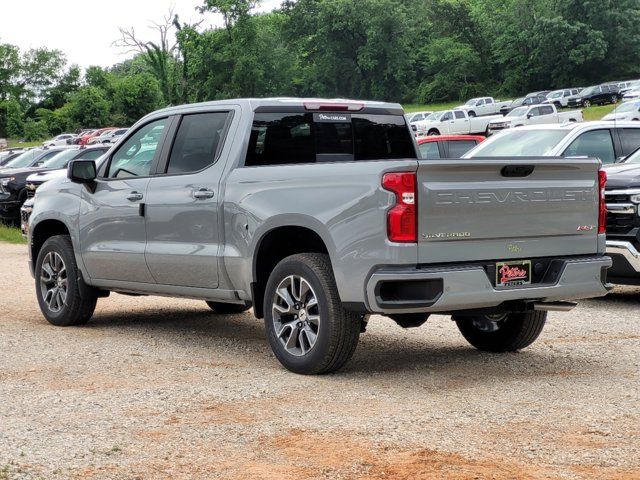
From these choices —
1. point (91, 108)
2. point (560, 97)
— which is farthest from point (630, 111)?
point (91, 108)

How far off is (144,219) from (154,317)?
2.11 meters

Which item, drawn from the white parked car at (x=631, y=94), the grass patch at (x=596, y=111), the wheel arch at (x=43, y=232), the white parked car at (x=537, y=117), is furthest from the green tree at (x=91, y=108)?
the wheel arch at (x=43, y=232)

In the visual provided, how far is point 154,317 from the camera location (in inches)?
416

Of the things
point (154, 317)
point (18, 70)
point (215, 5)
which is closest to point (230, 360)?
point (154, 317)

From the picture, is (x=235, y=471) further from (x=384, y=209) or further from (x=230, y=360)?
(x=230, y=360)

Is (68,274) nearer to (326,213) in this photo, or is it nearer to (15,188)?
(326,213)

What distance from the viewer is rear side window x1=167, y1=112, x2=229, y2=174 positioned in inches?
324

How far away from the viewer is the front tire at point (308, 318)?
6945 millimetres

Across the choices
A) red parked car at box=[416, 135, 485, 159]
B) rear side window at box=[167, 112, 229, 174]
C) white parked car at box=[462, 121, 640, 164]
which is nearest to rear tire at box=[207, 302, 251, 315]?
rear side window at box=[167, 112, 229, 174]

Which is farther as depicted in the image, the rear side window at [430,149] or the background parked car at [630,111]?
the background parked car at [630,111]

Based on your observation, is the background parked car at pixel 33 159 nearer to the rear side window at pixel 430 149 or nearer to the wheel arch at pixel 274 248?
the rear side window at pixel 430 149

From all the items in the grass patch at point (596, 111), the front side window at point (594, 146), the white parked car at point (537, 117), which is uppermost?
the front side window at point (594, 146)

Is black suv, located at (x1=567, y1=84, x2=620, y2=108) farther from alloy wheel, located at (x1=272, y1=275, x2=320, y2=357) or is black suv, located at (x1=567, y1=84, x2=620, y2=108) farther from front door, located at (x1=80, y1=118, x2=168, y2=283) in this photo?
alloy wheel, located at (x1=272, y1=275, x2=320, y2=357)

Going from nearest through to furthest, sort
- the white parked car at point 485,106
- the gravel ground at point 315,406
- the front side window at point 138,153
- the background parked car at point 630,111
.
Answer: the gravel ground at point 315,406
the front side window at point 138,153
the background parked car at point 630,111
the white parked car at point 485,106
